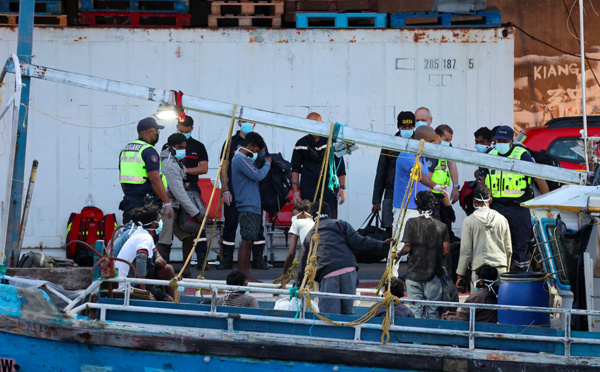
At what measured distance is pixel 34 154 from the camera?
13.3 metres

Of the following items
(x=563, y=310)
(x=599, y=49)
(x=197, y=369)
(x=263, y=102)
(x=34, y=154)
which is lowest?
(x=197, y=369)

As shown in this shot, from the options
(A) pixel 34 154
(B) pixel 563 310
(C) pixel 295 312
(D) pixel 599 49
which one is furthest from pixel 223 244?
(D) pixel 599 49

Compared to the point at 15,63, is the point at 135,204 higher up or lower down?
lower down

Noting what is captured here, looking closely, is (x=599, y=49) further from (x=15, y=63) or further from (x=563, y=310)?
(x=15, y=63)

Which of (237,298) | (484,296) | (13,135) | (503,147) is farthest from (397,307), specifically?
(13,135)

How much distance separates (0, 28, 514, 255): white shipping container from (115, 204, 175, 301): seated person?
448 centimetres

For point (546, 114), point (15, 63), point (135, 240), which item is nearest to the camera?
point (15, 63)

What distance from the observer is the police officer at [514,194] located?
10.2m

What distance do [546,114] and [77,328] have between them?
1145 centimetres

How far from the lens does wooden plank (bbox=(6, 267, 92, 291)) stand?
8203mm

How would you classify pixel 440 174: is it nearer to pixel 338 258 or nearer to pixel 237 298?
pixel 338 258

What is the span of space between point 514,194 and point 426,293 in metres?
2.01

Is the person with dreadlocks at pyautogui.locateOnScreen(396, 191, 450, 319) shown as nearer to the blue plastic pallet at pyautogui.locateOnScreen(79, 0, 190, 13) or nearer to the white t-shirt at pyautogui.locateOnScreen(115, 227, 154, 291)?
the white t-shirt at pyautogui.locateOnScreen(115, 227, 154, 291)

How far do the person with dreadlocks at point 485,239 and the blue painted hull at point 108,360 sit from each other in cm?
291
